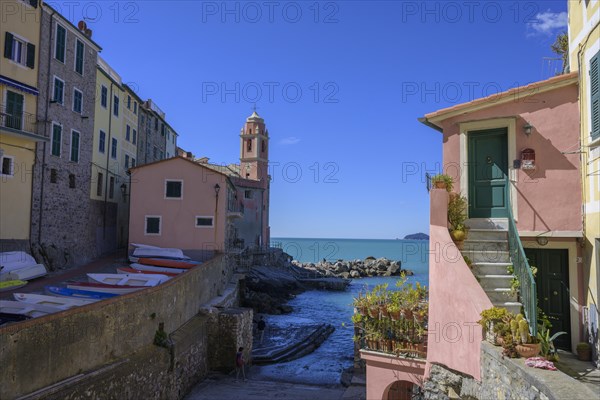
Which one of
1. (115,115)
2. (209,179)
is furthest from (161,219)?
(115,115)

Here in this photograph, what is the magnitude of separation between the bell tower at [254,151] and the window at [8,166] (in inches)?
→ 1526

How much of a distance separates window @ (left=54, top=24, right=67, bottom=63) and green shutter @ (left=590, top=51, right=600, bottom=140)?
23.9 metres

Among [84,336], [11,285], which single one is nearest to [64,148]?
[11,285]

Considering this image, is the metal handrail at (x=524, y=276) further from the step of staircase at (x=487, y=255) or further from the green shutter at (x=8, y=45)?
the green shutter at (x=8, y=45)

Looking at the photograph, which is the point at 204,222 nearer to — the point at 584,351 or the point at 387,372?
the point at 387,372

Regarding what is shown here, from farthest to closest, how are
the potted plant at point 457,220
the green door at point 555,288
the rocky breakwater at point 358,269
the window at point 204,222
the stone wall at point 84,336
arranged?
the rocky breakwater at point 358,269, the window at point 204,222, the potted plant at point 457,220, the green door at point 555,288, the stone wall at point 84,336

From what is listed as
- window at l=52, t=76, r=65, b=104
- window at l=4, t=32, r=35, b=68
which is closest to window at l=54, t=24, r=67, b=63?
window at l=52, t=76, r=65, b=104

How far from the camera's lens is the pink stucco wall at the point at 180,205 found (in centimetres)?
2883

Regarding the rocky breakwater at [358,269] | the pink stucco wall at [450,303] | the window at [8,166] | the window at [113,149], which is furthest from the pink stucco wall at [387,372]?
the rocky breakwater at [358,269]

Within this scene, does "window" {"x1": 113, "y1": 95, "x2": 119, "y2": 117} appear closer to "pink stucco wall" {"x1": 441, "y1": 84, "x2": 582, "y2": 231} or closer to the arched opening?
"pink stucco wall" {"x1": 441, "y1": 84, "x2": 582, "y2": 231}

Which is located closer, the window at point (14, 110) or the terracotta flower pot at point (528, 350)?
the terracotta flower pot at point (528, 350)

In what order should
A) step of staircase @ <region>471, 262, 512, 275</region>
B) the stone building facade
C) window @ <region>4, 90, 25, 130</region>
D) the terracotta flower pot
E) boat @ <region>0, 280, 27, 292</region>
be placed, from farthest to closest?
the stone building facade
window @ <region>4, 90, 25, 130</region>
boat @ <region>0, 280, 27, 292</region>
step of staircase @ <region>471, 262, 512, 275</region>
the terracotta flower pot

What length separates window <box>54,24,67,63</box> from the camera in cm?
2352

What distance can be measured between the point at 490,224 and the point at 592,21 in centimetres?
467
